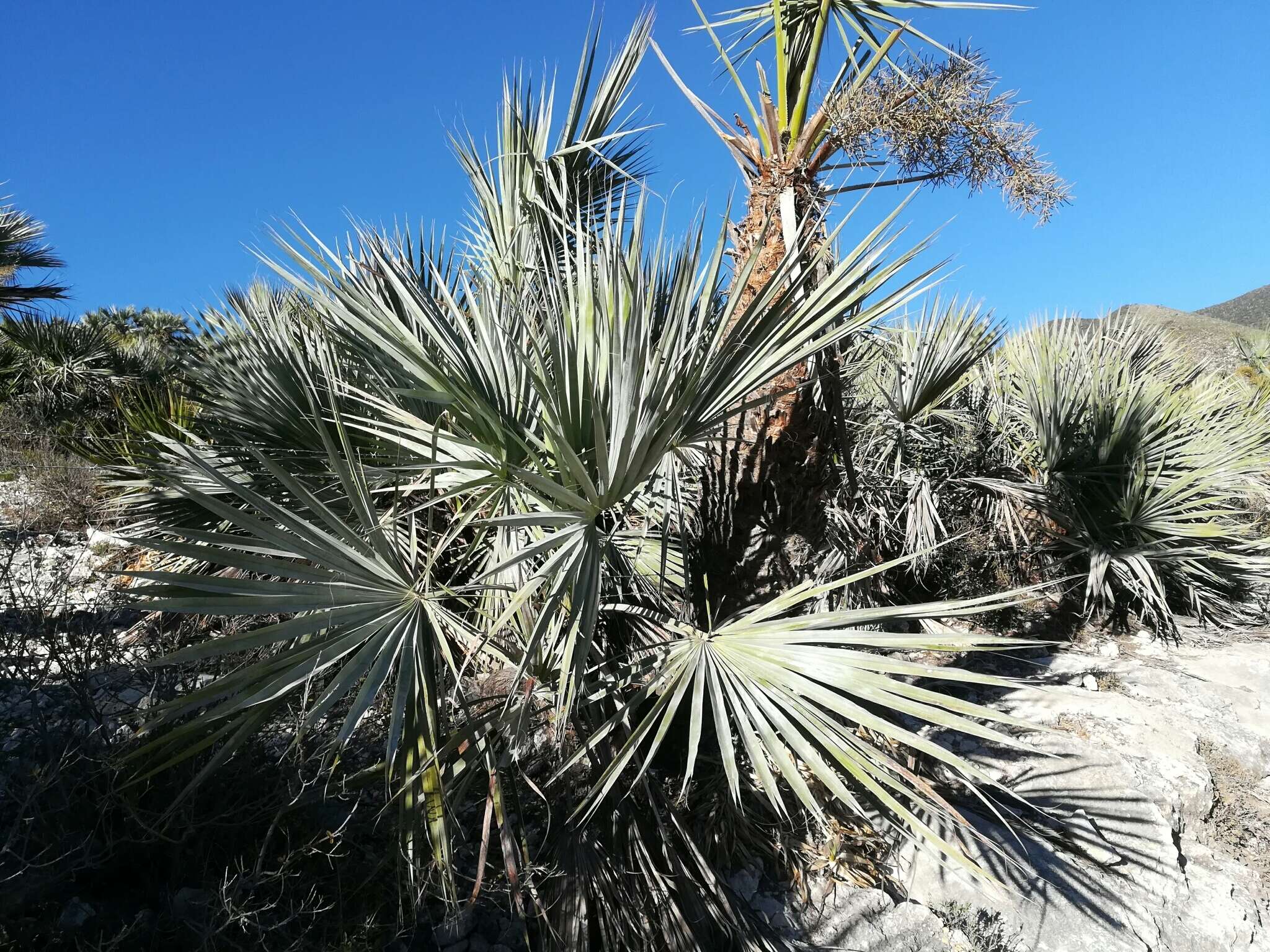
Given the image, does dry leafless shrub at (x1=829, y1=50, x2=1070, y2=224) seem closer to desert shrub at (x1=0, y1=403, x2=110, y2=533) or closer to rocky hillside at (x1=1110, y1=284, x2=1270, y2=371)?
desert shrub at (x1=0, y1=403, x2=110, y2=533)

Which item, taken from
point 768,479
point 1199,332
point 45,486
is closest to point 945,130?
point 768,479

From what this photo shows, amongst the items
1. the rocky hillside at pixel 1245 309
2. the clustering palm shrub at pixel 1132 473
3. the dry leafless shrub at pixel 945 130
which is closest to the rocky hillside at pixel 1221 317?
the rocky hillside at pixel 1245 309

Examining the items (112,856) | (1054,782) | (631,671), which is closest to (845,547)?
(631,671)

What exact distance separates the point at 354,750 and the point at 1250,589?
284 inches

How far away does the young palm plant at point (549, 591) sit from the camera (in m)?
1.98

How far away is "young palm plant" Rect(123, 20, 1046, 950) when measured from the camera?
6.48 ft

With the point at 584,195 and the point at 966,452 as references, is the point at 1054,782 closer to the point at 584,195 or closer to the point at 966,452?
the point at 966,452

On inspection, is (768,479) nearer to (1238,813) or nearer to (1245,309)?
(1238,813)

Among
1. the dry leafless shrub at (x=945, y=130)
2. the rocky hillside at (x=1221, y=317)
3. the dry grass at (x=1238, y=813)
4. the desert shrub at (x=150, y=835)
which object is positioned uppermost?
the rocky hillside at (x=1221, y=317)

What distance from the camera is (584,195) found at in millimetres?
4852

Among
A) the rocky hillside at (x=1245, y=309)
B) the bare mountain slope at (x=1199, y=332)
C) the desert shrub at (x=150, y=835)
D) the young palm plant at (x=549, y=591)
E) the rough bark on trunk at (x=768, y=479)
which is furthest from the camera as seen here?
the rocky hillside at (x=1245, y=309)

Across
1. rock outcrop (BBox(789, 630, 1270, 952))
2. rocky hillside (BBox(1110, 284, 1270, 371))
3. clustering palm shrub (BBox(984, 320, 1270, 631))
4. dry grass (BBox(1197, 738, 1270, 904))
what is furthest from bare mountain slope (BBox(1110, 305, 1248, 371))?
dry grass (BBox(1197, 738, 1270, 904))

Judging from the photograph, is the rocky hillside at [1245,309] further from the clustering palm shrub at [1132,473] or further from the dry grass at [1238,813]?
the dry grass at [1238,813]

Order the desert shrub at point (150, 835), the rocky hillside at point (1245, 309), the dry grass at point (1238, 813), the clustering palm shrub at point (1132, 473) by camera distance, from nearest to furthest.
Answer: the desert shrub at point (150, 835)
the dry grass at point (1238, 813)
the clustering palm shrub at point (1132, 473)
the rocky hillside at point (1245, 309)
